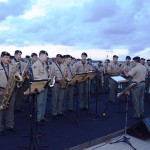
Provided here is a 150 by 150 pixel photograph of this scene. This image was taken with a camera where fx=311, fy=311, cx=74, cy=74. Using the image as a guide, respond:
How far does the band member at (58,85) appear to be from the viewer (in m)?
11.3

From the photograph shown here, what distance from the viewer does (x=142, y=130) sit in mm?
9227

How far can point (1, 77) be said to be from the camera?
885 cm

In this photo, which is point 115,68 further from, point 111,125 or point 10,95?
point 10,95

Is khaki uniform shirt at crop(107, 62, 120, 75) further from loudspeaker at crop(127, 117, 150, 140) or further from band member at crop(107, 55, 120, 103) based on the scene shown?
loudspeaker at crop(127, 117, 150, 140)

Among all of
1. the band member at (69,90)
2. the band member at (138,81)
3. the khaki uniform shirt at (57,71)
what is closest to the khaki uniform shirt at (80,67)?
the band member at (69,90)

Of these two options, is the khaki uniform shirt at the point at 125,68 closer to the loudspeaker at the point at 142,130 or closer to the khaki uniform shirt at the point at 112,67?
the khaki uniform shirt at the point at 112,67

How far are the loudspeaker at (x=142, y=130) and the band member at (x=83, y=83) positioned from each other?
3.70m

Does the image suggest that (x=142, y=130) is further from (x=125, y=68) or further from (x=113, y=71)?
(x=125, y=68)

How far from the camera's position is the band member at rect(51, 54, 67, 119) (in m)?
11.3

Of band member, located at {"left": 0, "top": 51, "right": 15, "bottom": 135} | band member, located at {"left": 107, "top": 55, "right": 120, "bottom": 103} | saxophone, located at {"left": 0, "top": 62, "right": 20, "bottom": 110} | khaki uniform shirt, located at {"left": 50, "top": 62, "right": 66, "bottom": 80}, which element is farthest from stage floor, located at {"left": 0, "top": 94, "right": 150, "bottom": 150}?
band member, located at {"left": 107, "top": 55, "right": 120, "bottom": 103}

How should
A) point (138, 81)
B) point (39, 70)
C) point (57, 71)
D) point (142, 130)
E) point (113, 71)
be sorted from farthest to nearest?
point (113, 71) < point (138, 81) < point (57, 71) < point (39, 70) < point (142, 130)

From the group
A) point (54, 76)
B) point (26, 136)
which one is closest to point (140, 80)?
point (54, 76)

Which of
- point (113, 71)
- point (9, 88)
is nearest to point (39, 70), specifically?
point (9, 88)

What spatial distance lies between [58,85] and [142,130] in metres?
3.59
